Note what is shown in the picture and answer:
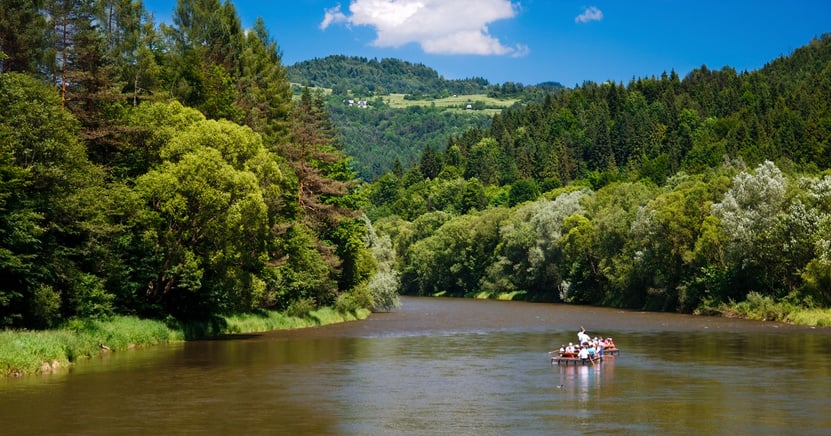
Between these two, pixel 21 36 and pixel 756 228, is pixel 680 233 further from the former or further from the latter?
pixel 21 36

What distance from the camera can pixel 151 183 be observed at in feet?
181

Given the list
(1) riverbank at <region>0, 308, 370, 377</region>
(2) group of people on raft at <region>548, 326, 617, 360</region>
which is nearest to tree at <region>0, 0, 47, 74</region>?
(1) riverbank at <region>0, 308, 370, 377</region>

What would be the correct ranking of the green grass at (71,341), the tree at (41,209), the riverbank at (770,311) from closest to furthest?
the green grass at (71,341), the tree at (41,209), the riverbank at (770,311)

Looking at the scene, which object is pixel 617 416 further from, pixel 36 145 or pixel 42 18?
pixel 42 18

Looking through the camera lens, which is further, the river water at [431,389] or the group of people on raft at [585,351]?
the group of people on raft at [585,351]

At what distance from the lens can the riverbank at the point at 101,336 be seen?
4094 cm

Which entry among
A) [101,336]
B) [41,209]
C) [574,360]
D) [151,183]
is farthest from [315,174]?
[574,360]

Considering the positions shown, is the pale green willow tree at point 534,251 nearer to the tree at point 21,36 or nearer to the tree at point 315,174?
the tree at point 315,174

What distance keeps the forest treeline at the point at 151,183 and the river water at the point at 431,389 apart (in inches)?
187

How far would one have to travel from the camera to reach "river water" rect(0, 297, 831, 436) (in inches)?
1229

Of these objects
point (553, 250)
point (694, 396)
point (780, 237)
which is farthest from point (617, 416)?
point (553, 250)

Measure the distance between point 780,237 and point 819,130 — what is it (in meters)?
75.9

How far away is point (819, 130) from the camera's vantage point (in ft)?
484

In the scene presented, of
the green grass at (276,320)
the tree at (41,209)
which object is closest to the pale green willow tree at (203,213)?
the tree at (41,209)
